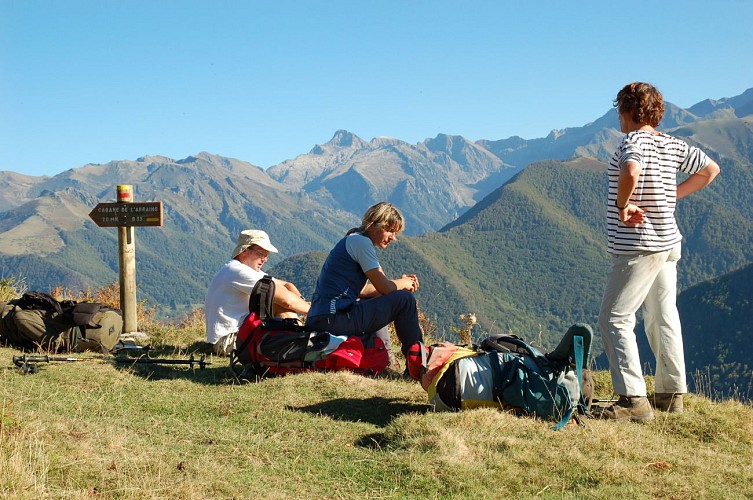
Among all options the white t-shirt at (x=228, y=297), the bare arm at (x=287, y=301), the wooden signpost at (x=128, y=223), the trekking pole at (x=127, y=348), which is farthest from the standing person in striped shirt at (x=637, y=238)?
the wooden signpost at (x=128, y=223)

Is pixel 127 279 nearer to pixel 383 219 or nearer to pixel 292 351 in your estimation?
pixel 292 351

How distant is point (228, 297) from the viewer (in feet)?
29.3

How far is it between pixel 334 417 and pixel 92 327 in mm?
4618

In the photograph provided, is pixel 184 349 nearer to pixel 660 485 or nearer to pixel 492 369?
pixel 492 369

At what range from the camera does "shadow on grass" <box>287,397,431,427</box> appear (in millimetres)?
6207

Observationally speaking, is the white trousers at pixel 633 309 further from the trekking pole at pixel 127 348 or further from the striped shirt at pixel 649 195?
the trekking pole at pixel 127 348

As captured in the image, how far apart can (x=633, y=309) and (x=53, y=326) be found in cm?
698

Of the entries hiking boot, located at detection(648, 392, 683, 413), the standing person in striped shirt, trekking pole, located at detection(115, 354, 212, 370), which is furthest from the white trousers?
trekking pole, located at detection(115, 354, 212, 370)

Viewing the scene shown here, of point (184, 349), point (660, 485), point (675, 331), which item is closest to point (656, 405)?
point (675, 331)

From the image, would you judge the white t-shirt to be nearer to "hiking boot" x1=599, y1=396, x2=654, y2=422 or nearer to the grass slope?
the grass slope

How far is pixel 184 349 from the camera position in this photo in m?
9.85

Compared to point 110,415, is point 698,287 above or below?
below

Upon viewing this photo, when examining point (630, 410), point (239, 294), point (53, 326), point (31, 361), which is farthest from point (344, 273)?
point (53, 326)

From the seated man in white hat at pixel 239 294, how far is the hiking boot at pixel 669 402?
406cm
